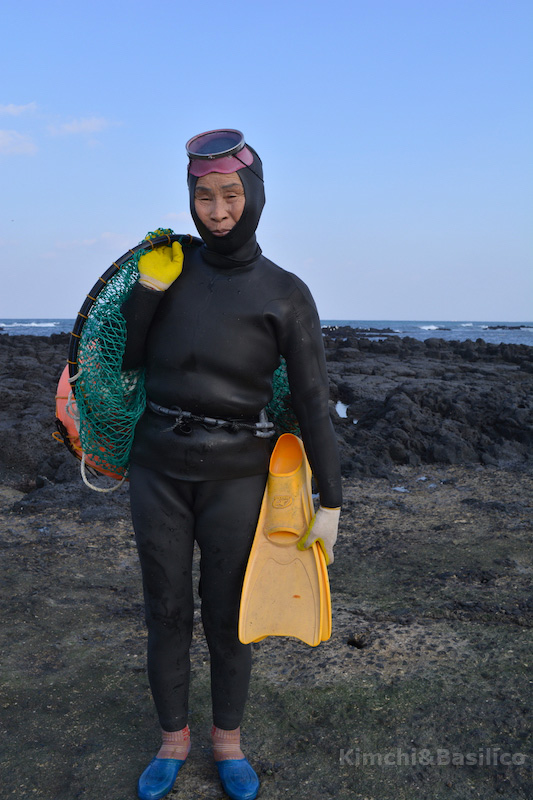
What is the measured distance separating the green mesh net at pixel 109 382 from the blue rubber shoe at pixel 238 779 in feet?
3.69

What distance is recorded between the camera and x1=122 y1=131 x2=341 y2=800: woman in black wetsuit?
2.20 m

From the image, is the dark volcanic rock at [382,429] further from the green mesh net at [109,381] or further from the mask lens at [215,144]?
the mask lens at [215,144]

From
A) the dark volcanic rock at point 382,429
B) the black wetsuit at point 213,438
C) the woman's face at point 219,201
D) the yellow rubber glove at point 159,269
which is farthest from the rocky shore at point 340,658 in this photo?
the woman's face at point 219,201

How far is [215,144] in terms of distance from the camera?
7.11ft

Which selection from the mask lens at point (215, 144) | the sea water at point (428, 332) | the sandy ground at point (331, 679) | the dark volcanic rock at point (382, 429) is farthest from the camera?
the sea water at point (428, 332)

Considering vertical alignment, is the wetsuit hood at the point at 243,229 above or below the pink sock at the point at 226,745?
above

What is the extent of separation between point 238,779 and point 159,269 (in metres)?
1.77

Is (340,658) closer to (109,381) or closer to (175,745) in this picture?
(175,745)

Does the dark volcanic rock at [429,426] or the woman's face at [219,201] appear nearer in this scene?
the woman's face at [219,201]

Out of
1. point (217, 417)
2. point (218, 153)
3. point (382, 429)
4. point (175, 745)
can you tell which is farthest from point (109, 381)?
point (382, 429)

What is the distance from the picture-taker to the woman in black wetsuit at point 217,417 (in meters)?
2.20

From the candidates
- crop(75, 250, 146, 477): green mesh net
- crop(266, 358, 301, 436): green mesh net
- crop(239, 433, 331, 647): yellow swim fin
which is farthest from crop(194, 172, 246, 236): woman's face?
crop(239, 433, 331, 647): yellow swim fin

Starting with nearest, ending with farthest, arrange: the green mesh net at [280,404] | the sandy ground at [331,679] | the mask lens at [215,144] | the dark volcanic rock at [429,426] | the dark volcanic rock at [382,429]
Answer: the mask lens at [215,144] → the sandy ground at [331,679] → the green mesh net at [280,404] → the dark volcanic rock at [382,429] → the dark volcanic rock at [429,426]

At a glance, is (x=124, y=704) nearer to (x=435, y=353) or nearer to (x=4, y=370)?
(x=4, y=370)
